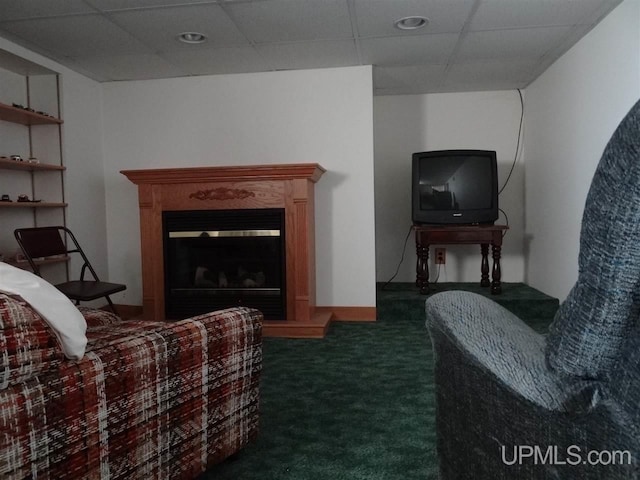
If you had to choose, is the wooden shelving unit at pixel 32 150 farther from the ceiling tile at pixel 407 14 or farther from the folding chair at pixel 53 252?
the ceiling tile at pixel 407 14

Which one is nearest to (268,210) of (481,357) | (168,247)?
(168,247)

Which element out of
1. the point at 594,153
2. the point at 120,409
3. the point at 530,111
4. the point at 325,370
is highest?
the point at 530,111

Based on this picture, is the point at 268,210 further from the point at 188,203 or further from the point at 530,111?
the point at 530,111

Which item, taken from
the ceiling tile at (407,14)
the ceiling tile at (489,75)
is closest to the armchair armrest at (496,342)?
the ceiling tile at (407,14)

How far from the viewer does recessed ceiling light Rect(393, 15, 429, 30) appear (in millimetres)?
2867

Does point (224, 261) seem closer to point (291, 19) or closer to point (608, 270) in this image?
point (291, 19)

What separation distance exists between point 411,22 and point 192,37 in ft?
4.74

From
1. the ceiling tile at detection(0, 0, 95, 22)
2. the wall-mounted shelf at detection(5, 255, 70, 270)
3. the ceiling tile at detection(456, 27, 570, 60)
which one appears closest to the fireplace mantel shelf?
the wall-mounted shelf at detection(5, 255, 70, 270)

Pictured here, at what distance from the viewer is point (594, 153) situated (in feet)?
9.77

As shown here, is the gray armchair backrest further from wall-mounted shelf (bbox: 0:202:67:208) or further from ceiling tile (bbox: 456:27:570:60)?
wall-mounted shelf (bbox: 0:202:67:208)

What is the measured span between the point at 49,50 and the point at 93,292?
179 centimetres

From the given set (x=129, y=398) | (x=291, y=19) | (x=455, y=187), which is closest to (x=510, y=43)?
(x=455, y=187)

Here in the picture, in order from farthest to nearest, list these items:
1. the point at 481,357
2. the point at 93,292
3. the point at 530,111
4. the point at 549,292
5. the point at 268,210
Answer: the point at 530,111 → the point at 549,292 → the point at 268,210 → the point at 93,292 → the point at 481,357

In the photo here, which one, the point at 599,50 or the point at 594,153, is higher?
the point at 599,50
